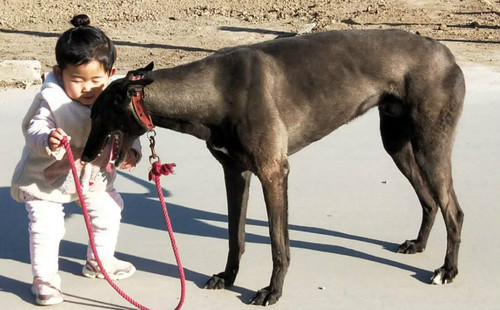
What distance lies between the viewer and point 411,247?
188 inches

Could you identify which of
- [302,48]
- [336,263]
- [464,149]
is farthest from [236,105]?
[464,149]

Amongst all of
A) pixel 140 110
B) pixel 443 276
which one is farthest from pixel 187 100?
pixel 443 276

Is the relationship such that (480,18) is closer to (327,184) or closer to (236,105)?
(327,184)

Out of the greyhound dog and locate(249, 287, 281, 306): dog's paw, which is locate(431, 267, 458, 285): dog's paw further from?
locate(249, 287, 281, 306): dog's paw

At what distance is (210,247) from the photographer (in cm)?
491

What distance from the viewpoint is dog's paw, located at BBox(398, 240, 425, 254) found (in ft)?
15.6

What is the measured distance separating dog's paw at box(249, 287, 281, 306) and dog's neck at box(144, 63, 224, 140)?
2.52 feet

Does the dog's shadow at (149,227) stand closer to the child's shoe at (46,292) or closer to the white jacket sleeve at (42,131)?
the child's shoe at (46,292)

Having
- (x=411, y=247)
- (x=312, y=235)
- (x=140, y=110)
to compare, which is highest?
(x=140, y=110)

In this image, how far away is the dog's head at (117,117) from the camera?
3.98 meters

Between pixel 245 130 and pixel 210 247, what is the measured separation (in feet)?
3.67

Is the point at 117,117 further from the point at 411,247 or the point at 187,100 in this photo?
the point at 411,247

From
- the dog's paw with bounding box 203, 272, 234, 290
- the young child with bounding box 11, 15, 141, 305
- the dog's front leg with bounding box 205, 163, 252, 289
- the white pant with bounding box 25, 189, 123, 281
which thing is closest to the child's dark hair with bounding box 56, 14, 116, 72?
the young child with bounding box 11, 15, 141, 305

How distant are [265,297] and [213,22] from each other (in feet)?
24.5
